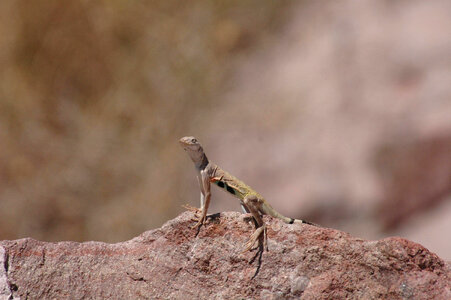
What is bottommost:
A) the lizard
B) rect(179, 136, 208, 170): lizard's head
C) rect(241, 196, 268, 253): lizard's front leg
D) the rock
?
the rock

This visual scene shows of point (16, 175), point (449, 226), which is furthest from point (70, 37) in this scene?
point (449, 226)

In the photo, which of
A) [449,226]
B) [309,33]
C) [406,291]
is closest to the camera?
[406,291]

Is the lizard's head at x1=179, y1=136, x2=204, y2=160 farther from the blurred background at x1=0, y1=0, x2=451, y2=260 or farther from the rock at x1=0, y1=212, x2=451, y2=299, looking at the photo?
the blurred background at x1=0, y1=0, x2=451, y2=260

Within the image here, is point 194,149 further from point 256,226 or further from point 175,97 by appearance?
point 175,97

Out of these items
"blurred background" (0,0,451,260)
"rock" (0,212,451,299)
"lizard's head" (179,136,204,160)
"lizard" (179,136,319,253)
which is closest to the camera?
"rock" (0,212,451,299)

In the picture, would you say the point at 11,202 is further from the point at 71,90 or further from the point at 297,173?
the point at 297,173

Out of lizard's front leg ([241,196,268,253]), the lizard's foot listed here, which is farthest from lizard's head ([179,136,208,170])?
the lizard's foot
